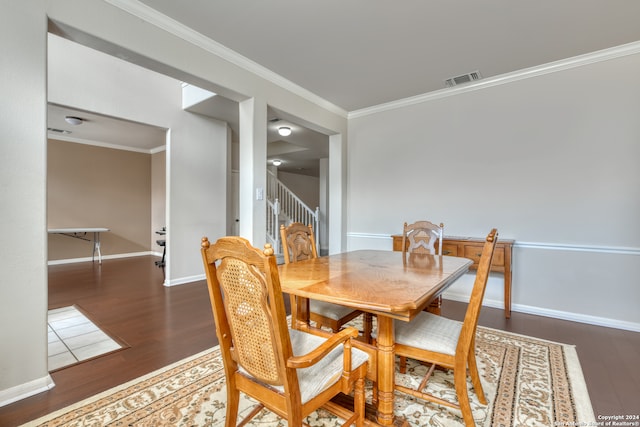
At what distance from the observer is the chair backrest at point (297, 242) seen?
215cm

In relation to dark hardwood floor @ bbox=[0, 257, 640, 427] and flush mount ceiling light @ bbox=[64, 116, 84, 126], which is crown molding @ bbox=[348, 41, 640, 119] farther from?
flush mount ceiling light @ bbox=[64, 116, 84, 126]

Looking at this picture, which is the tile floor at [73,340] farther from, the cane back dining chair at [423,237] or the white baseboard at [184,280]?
the cane back dining chair at [423,237]

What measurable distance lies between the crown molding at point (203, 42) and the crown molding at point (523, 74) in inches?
47.7

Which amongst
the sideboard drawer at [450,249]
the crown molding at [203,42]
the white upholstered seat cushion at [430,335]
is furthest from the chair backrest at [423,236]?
the crown molding at [203,42]

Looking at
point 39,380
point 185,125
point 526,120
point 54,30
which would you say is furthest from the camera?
point 185,125

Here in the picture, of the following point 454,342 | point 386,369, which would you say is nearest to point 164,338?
point 386,369

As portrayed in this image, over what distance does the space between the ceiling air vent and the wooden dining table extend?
2309 millimetres

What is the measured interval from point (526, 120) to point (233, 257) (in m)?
3.54

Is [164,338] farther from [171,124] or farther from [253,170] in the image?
[171,124]

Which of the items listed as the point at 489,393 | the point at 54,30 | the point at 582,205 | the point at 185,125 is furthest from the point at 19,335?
the point at 582,205

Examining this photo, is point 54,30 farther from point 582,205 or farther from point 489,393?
point 582,205

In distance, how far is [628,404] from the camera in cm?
165

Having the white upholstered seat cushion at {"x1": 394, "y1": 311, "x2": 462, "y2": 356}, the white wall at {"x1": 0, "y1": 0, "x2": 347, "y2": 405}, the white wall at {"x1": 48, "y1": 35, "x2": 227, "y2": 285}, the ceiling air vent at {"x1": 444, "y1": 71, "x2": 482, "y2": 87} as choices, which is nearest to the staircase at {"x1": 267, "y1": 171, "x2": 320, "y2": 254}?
the white wall at {"x1": 48, "y1": 35, "x2": 227, "y2": 285}

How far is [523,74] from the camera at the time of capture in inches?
125
